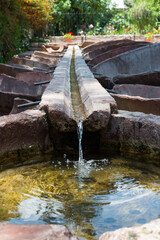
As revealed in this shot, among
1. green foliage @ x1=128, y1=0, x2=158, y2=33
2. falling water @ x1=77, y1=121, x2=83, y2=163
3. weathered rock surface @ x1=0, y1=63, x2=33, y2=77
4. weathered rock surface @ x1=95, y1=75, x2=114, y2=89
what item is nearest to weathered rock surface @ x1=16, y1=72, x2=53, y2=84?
weathered rock surface @ x1=0, y1=63, x2=33, y2=77

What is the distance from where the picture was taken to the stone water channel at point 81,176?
5.51 ft

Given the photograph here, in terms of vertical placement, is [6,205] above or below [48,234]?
below

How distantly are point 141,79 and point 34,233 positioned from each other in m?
3.97

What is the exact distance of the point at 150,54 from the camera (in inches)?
331

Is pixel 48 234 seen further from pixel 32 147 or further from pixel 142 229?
pixel 32 147

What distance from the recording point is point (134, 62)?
803 centimetres

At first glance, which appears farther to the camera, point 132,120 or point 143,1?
point 143,1

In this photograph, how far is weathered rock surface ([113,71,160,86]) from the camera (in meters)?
4.75

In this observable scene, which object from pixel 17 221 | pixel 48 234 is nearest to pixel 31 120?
pixel 17 221

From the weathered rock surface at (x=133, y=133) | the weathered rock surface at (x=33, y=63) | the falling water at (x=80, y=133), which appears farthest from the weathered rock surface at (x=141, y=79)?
the weathered rock surface at (x=33, y=63)

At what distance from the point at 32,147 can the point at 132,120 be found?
80 cm

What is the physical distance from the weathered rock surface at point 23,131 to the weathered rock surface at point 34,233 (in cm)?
129

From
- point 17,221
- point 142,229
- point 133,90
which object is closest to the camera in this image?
point 142,229

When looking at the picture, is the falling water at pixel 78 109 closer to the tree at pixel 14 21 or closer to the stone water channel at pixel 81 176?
the stone water channel at pixel 81 176
